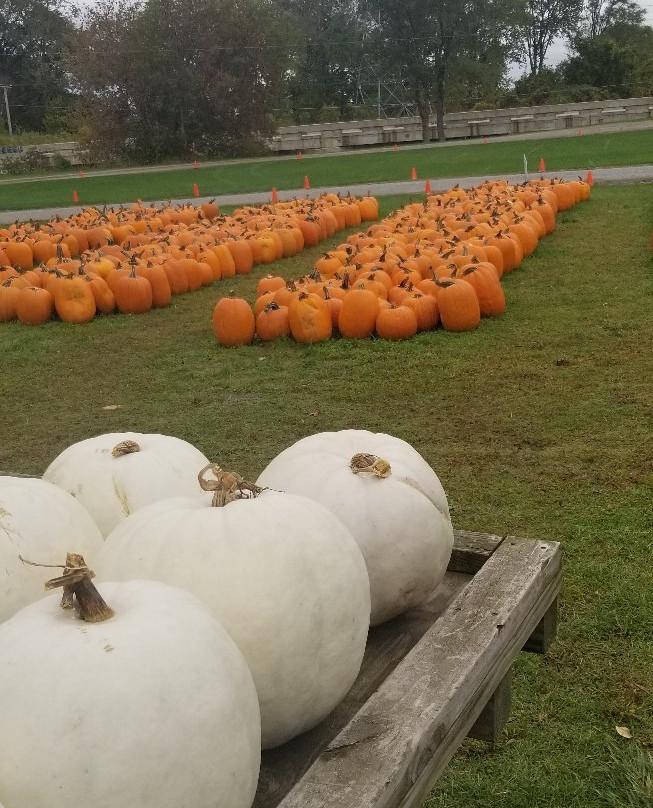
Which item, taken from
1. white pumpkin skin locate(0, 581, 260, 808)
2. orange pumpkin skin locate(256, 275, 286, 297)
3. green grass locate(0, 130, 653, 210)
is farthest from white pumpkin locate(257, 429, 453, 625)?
green grass locate(0, 130, 653, 210)

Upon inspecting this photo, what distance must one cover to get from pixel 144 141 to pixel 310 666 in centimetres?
4573

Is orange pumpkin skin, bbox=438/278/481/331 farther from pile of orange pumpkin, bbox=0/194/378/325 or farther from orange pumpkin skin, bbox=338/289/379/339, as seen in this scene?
pile of orange pumpkin, bbox=0/194/378/325

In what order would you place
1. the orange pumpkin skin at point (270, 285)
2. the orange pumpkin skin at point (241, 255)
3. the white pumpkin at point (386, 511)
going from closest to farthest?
the white pumpkin at point (386, 511)
the orange pumpkin skin at point (270, 285)
the orange pumpkin skin at point (241, 255)

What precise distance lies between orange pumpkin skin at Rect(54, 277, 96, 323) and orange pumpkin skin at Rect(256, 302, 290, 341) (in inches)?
92.3

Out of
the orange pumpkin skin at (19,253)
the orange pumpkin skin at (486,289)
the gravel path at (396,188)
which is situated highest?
the gravel path at (396,188)

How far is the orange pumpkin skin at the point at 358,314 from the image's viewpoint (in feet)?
24.3

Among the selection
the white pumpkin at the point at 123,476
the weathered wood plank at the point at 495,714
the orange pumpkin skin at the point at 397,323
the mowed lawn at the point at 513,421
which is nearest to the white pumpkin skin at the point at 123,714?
the white pumpkin at the point at 123,476

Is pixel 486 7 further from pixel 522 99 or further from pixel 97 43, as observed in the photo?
pixel 97 43

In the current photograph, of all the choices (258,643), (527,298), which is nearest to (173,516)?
(258,643)

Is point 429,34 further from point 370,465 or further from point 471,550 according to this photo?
point 370,465

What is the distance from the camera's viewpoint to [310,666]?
1.64 metres

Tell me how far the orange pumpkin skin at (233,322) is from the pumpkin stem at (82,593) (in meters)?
6.31

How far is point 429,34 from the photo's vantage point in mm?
46156

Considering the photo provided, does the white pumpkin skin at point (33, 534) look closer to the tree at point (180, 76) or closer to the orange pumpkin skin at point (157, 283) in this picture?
the orange pumpkin skin at point (157, 283)
